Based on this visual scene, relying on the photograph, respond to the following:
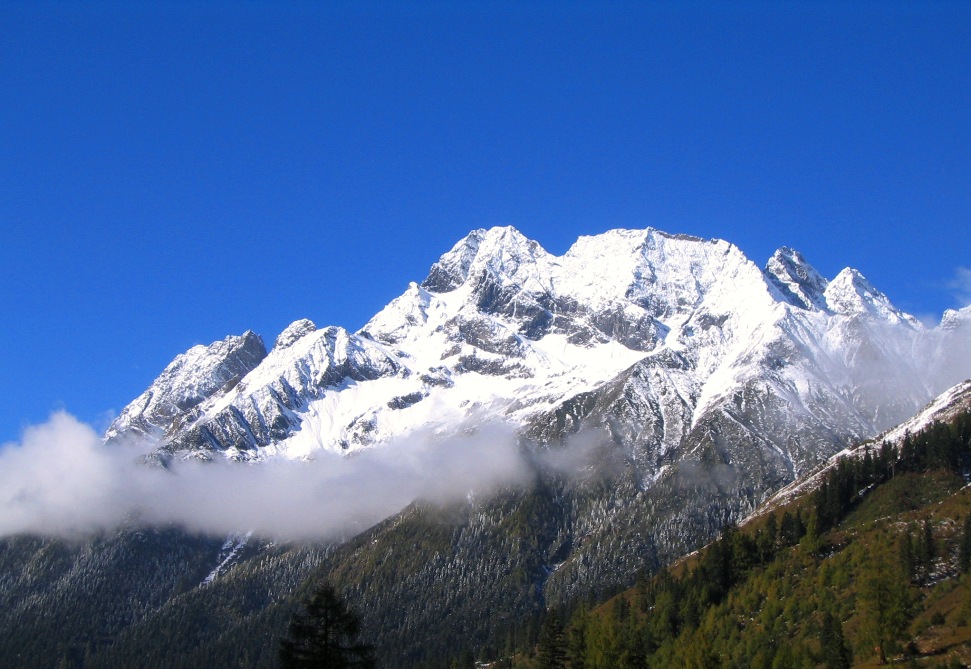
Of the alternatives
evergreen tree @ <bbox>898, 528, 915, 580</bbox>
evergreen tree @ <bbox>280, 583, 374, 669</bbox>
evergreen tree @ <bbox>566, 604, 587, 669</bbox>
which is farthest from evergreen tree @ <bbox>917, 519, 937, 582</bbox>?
evergreen tree @ <bbox>280, 583, 374, 669</bbox>

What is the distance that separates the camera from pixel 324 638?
59438 millimetres

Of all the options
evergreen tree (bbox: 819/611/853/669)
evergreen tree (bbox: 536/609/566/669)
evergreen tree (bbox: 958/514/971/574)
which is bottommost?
evergreen tree (bbox: 819/611/853/669)

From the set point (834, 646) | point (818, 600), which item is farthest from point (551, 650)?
point (818, 600)

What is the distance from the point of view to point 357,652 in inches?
2343

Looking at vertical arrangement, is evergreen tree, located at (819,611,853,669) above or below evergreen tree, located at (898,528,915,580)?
below

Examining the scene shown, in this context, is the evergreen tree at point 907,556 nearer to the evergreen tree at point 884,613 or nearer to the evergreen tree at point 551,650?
the evergreen tree at point 884,613

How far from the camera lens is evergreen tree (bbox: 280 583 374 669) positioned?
5862cm

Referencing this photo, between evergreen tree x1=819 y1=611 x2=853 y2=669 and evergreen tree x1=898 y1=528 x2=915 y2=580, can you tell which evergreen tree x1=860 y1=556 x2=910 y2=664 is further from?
evergreen tree x1=898 y1=528 x2=915 y2=580

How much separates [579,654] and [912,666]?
168 feet

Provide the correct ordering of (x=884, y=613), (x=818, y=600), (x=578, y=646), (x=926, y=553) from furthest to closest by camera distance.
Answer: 1. (x=578, y=646)
2. (x=818, y=600)
3. (x=926, y=553)
4. (x=884, y=613)

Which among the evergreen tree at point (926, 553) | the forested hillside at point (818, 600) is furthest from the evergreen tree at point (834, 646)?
the evergreen tree at point (926, 553)

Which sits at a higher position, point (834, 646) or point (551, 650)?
point (551, 650)

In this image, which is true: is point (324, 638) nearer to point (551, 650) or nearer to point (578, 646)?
point (551, 650)

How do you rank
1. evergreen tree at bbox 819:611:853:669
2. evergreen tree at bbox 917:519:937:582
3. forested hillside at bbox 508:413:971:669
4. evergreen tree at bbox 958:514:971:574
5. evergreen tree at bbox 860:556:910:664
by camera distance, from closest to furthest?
evergreen tree at bbox 819:611:853:669, evergreen tree at bbox 860:556:910:664, forested hillside at bbox 508:413:971:669, evergreen tree at bbox 958:514:971:574, evergreen tree at bbox 917:519:937:582
